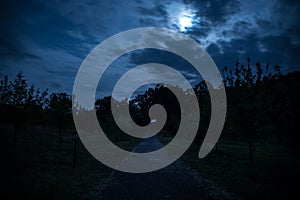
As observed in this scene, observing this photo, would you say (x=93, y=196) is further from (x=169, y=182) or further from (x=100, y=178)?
(x=169, y=182)

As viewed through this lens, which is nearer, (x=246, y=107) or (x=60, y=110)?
(x=246, y=107)

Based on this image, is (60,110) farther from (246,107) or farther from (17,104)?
(246,107)

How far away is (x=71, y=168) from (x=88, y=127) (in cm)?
2842

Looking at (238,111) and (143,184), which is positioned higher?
(238,111)

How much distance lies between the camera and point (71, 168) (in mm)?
11664

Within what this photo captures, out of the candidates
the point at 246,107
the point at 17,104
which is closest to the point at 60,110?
the point at 17,104

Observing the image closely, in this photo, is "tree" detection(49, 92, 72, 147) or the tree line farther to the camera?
"tree" detection(49, 92, 72, 147)

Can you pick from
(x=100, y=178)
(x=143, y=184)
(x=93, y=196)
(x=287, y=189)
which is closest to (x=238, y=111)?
(x=287, y=189)

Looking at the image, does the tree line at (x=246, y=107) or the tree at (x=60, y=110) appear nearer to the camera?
the tree line at (x=246, y=107)

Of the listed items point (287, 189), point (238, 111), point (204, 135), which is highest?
point (238, 111)

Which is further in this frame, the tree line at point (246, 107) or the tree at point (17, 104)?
the tree at point (17, 104)

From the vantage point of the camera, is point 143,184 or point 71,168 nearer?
point 143,184

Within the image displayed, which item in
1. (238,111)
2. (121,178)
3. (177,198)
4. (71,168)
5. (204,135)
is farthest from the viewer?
(204,135)

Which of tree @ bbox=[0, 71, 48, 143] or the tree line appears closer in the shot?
the tree line
